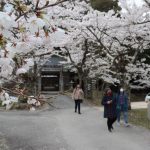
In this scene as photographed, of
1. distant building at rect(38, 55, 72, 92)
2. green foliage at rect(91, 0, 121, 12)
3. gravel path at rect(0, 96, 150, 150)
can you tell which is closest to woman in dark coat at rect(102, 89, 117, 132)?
gravel path at rect(0, 96, 150, 150)

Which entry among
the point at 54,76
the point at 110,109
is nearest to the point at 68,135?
the point at 110,109

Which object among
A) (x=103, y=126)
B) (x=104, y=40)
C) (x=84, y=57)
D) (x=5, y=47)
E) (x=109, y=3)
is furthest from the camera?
(x=109, y=3)

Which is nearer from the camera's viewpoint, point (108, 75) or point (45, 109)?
point (45, 109)

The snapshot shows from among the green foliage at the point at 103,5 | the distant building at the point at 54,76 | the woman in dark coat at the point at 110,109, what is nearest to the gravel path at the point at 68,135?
the woman in dark coat at the point at 110,109

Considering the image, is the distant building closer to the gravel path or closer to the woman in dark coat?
the gravel path

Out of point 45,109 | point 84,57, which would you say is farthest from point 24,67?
point 84,57

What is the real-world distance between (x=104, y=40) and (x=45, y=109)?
749 centimetres

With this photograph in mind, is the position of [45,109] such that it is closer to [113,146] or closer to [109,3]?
[113,146]

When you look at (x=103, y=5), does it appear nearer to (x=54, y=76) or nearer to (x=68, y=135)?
(x=54, y=76)

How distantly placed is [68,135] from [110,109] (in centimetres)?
191

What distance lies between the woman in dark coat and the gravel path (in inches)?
13.8

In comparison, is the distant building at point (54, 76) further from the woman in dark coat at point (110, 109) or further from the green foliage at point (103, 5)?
the woman in dark coat at point (110, 109)

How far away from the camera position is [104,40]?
3155 centimetres

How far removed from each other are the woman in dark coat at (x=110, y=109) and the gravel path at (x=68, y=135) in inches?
13.8
